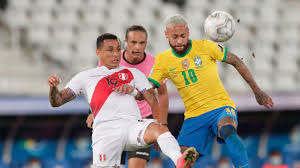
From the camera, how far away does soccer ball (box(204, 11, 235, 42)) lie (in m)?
5.65

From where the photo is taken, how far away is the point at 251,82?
549 centimetres

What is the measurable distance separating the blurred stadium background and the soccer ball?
4.64 metres

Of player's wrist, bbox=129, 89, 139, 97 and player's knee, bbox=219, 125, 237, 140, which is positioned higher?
player's wrist, bbox=129, 89, 139, 97

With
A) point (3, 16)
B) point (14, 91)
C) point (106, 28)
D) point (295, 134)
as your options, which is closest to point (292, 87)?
point (295, 134)

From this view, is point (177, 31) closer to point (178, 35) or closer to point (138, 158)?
point (178, 35)

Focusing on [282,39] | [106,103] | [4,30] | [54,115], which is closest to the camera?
[106,103]

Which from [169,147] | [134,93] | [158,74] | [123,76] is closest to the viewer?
[169,147]

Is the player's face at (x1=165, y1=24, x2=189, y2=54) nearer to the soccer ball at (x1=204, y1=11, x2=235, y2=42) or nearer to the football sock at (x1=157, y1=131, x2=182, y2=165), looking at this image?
the soccer ball at (x1=204, y1=11, x2=235, y2=42)

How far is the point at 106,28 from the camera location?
1252 cm

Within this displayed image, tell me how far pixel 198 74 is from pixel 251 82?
57cm

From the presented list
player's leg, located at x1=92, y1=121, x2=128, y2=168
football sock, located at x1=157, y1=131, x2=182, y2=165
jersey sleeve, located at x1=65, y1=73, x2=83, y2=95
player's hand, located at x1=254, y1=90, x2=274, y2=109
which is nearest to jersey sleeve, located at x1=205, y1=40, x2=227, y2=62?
player's hand, located at x1=254, y1=90, x2=274, y2=109

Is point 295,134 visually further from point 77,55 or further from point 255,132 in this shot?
point 77,55

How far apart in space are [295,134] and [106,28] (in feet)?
16.6

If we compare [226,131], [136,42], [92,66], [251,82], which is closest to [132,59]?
[136,42]
